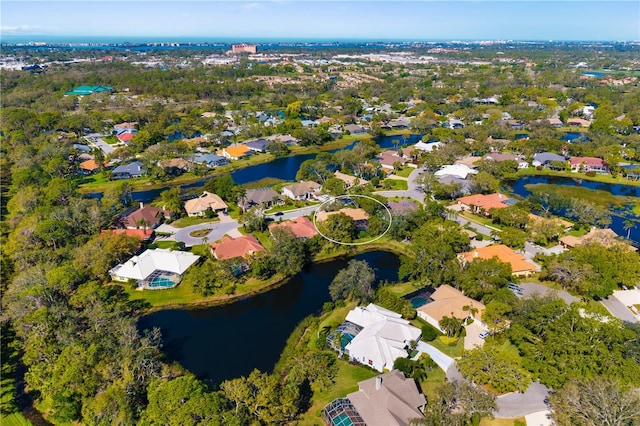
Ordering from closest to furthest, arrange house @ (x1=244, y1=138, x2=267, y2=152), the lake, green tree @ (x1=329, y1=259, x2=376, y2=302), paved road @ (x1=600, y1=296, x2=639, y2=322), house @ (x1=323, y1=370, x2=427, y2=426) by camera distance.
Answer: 1. house @ (x1=323, y1=370, x2=427, y2=426)
2. paved road @ (x1=600, y1=296, x2=639, y2=322)
3. green tree @ (x1=329, y1=259, x2=376, y2=302)
4. the lake
5. house @ (x1=244, y1=138, x2=267, y2=152)

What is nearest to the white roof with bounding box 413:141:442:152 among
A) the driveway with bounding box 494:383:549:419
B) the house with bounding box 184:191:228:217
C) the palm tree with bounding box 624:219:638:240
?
the palm tree with bounding box 624:219:638:240

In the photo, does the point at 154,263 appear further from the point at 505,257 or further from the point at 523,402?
the point at 505,257

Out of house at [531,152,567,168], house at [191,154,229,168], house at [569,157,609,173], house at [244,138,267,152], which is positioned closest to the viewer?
house at [569,157,609,173]

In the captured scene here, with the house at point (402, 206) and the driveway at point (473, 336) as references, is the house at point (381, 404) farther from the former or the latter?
the house at point (402, 206)

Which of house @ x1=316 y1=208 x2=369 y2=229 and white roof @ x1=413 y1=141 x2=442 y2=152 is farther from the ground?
white roof @ x1=413 y1=141 x2=442 y2=152

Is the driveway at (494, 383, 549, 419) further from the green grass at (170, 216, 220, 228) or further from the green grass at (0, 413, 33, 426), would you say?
the green grass at (170, 216, 220, 228)

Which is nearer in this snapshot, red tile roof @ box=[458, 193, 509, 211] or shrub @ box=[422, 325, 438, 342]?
shrub @ box=[422, 325, 438, 342]

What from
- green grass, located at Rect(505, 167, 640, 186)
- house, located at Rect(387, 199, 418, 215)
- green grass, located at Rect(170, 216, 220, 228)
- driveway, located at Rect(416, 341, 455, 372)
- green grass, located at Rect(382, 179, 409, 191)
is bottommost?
driveway, located at Rect(416, 341, 455, 372)

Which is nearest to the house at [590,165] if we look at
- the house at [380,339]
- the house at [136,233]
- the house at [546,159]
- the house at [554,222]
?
the house at [546,159]

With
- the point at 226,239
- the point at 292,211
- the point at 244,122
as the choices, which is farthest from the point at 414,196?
the point at 244,122
